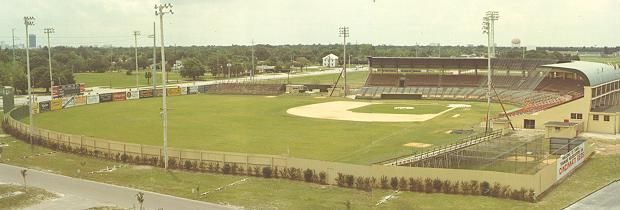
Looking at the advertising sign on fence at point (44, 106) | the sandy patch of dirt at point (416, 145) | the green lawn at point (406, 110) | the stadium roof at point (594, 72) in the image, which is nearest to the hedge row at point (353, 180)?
the sandy patch of dirt at point (416, 145)

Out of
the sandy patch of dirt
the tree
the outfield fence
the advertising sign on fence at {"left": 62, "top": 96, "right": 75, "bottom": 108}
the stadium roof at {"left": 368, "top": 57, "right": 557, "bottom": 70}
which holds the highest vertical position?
the stadium roof at {"left": 368, "top": 57, "right": 557, "bottom": 70}

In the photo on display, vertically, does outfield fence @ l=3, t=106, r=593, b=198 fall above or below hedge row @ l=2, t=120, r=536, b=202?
above

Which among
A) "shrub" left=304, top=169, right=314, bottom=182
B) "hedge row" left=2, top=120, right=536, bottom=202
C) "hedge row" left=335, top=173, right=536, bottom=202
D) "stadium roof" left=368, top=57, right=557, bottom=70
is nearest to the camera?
"hedge row" left=335, top=173, right=536, bottom=202

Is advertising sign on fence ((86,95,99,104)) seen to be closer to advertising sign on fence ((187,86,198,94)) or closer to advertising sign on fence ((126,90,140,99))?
advertising sign on fence ((126,90,140,99))

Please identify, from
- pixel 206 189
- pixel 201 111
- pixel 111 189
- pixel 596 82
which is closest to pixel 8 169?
pixel 111 189

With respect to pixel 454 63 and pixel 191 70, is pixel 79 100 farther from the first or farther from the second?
pixel 454 63

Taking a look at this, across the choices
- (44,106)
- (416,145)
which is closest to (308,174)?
(416,145)

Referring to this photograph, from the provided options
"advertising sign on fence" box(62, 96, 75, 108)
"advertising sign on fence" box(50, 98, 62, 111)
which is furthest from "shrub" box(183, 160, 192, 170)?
"advertising sign on fence" box(62, 96, 75, 108)
